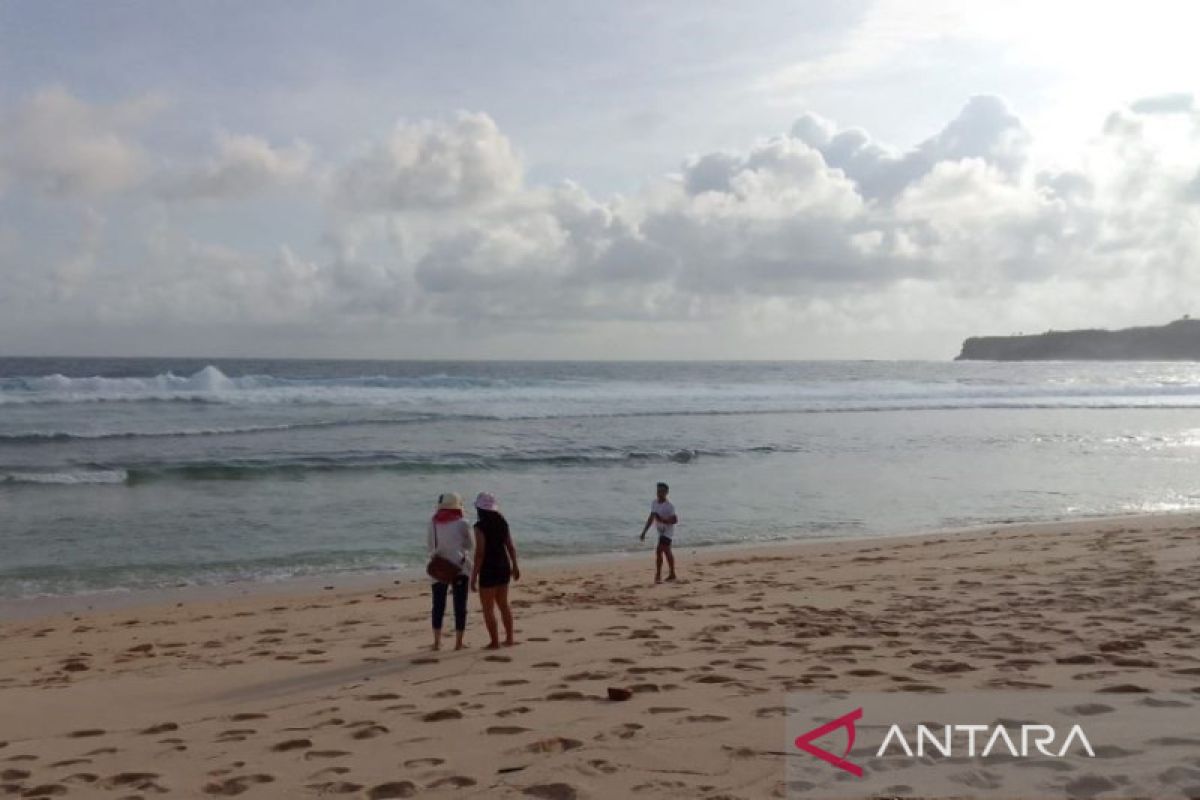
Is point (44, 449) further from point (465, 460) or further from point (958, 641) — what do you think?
point (958, 641)

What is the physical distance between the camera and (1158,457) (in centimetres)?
2628

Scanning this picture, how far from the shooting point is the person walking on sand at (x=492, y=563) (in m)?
8.25

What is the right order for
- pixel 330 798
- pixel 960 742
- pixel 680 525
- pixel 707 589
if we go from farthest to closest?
1. pixel 680 525
2. pixel 707 589
3. pixel 960 742
4. pixel 330 798

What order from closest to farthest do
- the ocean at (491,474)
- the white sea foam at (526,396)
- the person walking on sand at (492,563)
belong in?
1. the person walking on sand at (492,563)
2. the ocean at (491,474)
3. the white sea foam at (526,396)

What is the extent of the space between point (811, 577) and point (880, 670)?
15.5ft

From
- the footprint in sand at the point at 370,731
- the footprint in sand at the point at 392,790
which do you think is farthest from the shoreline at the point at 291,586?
the footprint in sand at the point at 392,790

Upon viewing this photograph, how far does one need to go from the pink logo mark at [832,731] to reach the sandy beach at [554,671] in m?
0.17

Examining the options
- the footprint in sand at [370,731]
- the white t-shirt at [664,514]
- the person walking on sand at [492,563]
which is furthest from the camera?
the white t-shirt at [664,514]

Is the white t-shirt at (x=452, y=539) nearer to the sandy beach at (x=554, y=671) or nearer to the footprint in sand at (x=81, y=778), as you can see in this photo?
the sandy beach at (x=554, y=671)

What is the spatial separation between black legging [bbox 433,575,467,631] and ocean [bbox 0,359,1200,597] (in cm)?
522

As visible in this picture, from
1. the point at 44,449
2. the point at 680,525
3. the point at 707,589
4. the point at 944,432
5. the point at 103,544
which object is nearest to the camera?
the point at 707,589

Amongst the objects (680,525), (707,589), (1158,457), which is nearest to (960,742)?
(707,589)

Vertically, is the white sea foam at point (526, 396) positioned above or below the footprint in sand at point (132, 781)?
above

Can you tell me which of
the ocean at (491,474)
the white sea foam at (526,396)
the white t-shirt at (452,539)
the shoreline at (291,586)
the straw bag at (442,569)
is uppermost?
the white sea foam at (526,396)
